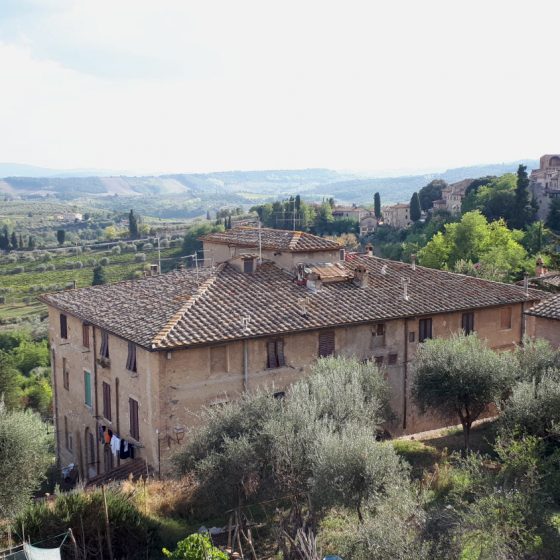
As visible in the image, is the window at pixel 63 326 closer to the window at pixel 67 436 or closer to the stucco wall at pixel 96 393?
the stucco wall at pixel 96 393

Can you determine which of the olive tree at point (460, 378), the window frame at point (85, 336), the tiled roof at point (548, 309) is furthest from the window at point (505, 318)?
the window frame at point (85, 336)

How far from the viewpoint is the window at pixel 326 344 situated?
78.6ft

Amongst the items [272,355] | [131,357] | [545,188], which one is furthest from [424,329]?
[545,188]

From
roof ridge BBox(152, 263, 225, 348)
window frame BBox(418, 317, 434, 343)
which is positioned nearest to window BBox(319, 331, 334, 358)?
window frame BBox(418, 317, 434, 343)

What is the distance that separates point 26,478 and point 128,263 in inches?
3598

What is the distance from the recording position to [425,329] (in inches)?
1029

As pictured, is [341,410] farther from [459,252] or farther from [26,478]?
[459,252]

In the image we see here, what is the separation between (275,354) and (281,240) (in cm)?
676

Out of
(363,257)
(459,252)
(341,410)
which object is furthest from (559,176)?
(341,410)

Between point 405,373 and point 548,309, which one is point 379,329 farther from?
point 548,309

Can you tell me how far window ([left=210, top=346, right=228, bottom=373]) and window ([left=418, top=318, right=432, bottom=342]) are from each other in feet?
25.5

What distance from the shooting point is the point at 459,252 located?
6694cm

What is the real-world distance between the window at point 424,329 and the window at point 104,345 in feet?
36.3

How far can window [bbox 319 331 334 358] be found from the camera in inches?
944
